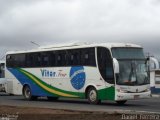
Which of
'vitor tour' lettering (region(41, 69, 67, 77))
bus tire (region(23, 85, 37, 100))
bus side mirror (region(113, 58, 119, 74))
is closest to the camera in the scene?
bus side mirror (region(113, 58, 119, 74))

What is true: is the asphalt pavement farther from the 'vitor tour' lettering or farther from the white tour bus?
the 'vitor tour' lettering

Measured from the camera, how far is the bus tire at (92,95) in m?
27.7

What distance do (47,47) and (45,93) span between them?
2934 millimetres

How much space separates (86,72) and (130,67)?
2.76 metres

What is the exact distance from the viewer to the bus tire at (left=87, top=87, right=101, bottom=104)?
90.9ft

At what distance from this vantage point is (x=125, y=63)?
26781 mm

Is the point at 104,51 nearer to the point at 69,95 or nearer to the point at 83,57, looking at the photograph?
the point at 83,57

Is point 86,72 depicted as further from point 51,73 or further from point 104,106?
point 51,73

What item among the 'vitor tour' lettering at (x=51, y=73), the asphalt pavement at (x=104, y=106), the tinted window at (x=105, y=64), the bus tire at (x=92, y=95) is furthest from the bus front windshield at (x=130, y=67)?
the 'vitor tour' lettering at (x=51, y=73)

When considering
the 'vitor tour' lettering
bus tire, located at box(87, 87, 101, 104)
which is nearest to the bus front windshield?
bus tire, located at box(87, 87, 101, 104)

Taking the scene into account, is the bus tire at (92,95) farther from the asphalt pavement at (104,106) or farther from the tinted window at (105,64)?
the tinted window at (105,64)

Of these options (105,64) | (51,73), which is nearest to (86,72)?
(105,64)

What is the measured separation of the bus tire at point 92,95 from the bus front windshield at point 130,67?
6.00 feet

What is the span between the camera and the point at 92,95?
28.1m
